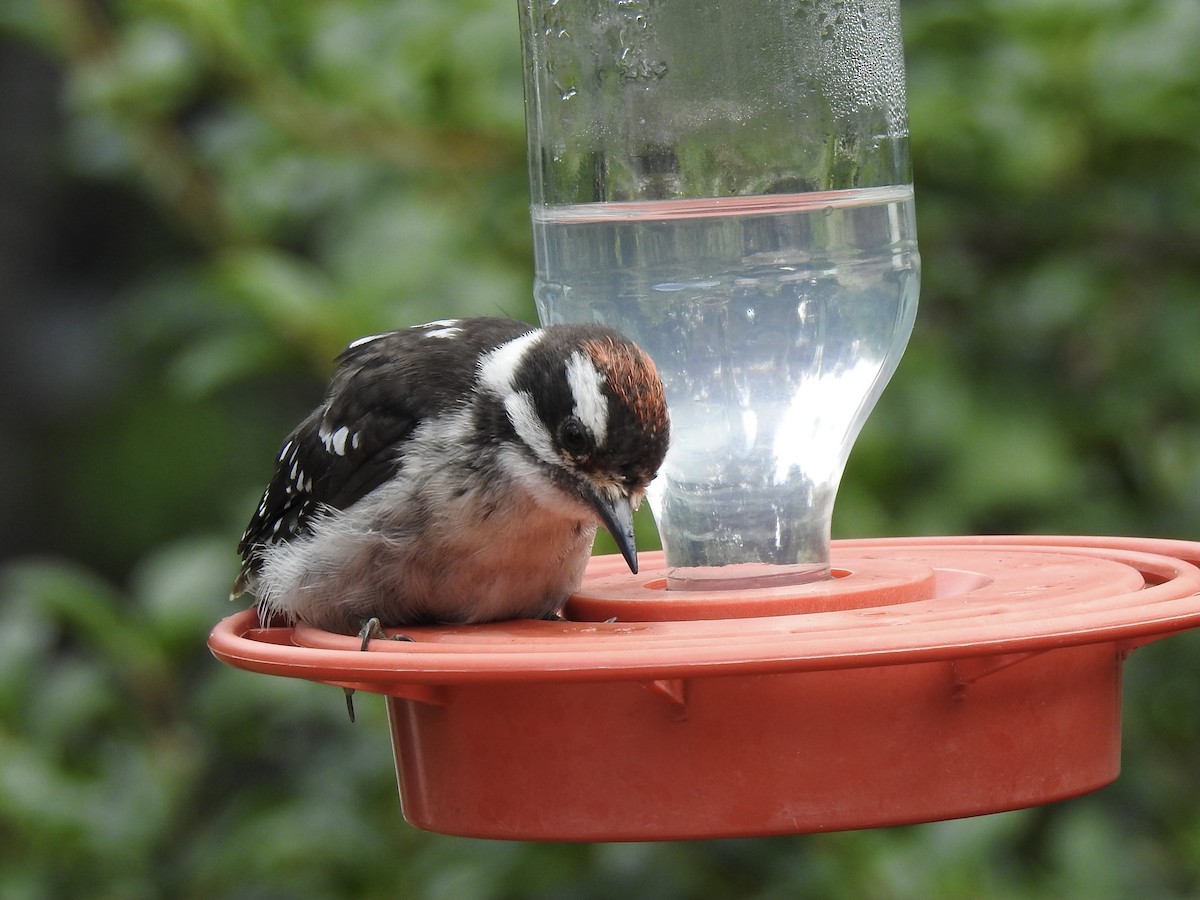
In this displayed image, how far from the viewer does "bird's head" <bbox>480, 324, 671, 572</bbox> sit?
2.62 metres

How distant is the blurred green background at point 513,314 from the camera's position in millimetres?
4035

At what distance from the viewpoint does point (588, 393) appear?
267 cm

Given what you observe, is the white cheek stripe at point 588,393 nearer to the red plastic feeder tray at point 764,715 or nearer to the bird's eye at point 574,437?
the bird's eye at point 574,437

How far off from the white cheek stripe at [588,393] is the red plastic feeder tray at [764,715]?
46 cm

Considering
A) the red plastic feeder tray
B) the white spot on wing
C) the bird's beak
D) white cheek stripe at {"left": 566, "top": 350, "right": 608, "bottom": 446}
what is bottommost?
the red plastic feeder tray

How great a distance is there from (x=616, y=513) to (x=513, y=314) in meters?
1.43

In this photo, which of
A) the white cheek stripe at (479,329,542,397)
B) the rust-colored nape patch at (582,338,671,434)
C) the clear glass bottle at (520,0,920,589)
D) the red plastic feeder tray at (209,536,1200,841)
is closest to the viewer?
the red plastic feeder tray at (209,536,1200,841)

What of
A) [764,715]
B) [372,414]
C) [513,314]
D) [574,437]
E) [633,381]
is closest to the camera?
[764,715]

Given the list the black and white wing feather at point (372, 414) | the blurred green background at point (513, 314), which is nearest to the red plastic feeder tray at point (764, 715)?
the black and white wing feather at point (372, 414)

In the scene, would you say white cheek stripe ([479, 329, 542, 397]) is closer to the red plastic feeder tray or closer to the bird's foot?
the bird's foot

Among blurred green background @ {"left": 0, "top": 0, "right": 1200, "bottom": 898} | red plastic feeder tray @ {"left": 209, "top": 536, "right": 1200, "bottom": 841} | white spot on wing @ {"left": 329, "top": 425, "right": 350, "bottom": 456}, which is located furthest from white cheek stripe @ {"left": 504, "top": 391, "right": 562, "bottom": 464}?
blurred green background @ {"left": 0, "top": 0, "right": 1200, "bottom": 898}

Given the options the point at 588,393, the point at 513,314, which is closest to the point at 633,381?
the point at 588,393

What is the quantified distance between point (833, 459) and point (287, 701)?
205 centimetres

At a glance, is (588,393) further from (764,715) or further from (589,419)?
(764,715)
